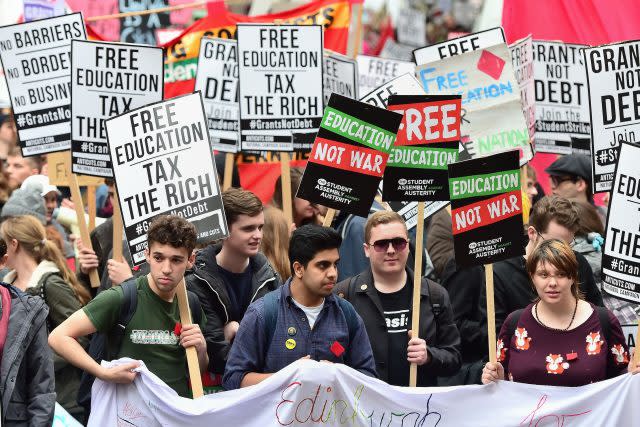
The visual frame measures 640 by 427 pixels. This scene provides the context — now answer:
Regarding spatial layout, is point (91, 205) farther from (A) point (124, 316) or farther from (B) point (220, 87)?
(A) point (124, 316)

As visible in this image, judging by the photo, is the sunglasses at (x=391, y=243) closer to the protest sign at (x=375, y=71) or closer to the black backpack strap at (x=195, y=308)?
the black backpack strap at (x=195, y=308)

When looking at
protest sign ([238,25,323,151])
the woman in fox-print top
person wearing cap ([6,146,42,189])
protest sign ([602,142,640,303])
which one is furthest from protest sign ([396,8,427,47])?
the woman in fox-print top

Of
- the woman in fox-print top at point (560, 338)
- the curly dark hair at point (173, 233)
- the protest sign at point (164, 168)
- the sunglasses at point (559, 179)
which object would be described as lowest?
the woman in fox-print top at point (560, 338)

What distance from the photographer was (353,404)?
7406mm

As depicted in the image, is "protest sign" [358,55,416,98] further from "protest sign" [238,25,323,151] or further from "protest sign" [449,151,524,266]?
"protest sign" [449,151,524,266]

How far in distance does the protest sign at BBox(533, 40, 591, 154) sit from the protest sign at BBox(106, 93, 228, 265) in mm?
4767

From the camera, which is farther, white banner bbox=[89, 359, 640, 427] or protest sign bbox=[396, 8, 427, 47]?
protest sign bbox=[396, 8, 427, 47]

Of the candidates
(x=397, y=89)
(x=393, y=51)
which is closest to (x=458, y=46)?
(x=397, y=89)

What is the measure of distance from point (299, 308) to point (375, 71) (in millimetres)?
6933

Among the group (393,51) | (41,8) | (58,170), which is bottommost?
(58,170)

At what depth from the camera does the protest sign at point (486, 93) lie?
10.8 meters

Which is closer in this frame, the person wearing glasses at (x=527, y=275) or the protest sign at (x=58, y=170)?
the person wearing glasses at (x=527, y=275)

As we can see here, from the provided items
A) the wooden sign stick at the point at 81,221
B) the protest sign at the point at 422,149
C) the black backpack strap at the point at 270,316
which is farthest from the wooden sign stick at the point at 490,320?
the wooden sign stick at the point at 81,221

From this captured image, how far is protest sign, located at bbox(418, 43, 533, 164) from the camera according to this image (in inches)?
424
